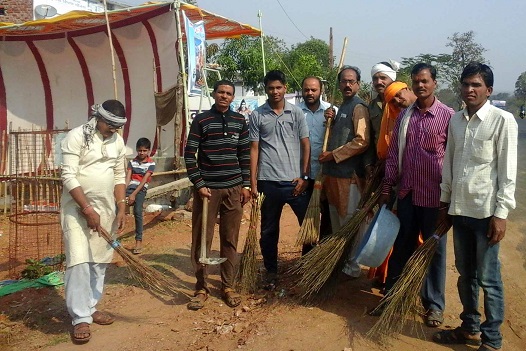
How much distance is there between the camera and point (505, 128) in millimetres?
2764

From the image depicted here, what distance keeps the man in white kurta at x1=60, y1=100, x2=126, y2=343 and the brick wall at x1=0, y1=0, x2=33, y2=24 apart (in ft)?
48.0

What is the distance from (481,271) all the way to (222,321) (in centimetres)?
181

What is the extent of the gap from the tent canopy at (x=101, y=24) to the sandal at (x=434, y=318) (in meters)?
6.20

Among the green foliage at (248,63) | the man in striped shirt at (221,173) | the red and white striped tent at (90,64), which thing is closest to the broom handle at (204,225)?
the man in striped shirt at (221,173)

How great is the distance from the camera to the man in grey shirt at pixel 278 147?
12.8 ft

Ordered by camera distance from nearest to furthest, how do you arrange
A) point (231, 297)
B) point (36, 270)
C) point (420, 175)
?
point (420, 175), point (231, 297), point (36, 270)

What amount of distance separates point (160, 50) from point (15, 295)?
5.64 meters

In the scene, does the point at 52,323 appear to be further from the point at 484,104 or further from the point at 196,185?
the point at 484,104

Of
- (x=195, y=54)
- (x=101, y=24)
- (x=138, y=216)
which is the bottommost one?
(x=138, y=216)

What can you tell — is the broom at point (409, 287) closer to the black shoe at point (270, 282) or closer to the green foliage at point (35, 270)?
the black shoe at point (270, 282)

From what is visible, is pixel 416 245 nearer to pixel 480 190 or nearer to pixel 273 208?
pixel 480 190

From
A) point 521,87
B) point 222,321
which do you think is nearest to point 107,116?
point 222,321

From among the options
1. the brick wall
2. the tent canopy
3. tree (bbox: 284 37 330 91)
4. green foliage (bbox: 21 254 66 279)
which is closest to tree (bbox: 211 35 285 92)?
tree (bbox: 284 37 330 91)

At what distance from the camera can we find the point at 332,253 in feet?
11.8
